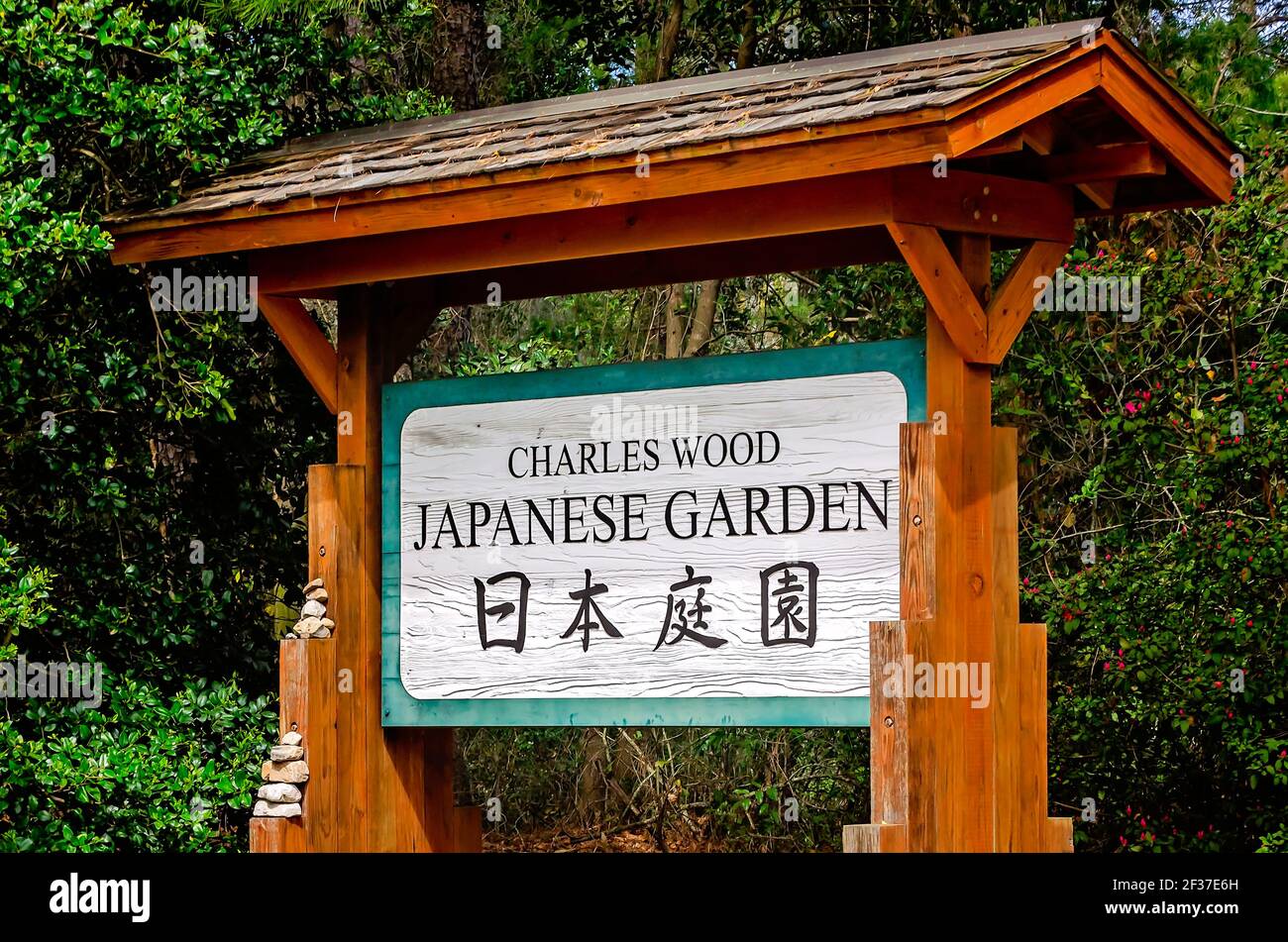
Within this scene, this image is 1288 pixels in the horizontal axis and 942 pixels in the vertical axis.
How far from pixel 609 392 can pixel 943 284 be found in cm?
129

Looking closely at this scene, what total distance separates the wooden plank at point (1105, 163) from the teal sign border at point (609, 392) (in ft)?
2.57

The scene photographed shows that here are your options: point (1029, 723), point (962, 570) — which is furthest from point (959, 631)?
point (1029, 723)

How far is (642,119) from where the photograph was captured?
5328mm

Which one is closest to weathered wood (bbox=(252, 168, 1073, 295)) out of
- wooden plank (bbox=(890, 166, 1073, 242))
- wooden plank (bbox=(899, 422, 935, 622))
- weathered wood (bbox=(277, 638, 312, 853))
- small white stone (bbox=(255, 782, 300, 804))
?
wooden plank (bbox=(890, 166, 1073, 242))

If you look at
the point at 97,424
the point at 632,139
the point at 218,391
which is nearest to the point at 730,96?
the point at 632,139

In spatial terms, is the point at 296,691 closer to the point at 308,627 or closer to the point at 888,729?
the point at 308,627

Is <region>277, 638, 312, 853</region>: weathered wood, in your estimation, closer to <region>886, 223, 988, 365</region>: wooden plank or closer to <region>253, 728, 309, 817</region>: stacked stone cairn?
<region>253, 728, 309, 817</region>: stacked stone cairn

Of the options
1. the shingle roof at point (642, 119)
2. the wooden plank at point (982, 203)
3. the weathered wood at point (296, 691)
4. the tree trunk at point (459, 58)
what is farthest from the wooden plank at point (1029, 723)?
the tree trunk at point (459, 58)

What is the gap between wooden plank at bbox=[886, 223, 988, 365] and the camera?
15.9 feet

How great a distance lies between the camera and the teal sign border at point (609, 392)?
201 inches

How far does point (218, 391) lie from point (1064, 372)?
4021 millimetres

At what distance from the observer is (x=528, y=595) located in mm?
5703

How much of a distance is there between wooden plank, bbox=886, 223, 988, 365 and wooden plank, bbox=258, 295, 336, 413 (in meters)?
2.36

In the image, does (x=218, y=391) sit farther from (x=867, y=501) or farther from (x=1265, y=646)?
(x=1265, y=646)
